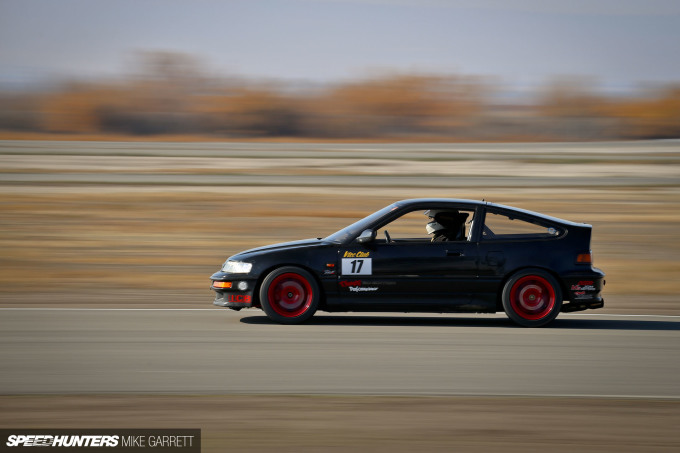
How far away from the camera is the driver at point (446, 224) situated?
9625 millimetres

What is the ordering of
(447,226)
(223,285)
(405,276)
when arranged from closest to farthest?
(405,276), (223,285), (447,226)

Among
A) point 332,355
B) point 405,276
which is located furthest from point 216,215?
point 332,355

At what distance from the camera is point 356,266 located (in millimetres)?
9258

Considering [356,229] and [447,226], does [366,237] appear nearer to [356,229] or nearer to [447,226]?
[356,229]

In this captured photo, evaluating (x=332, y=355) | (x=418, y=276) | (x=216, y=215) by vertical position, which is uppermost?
(x=216, y=215)

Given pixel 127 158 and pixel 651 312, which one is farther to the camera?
pixel 127 158

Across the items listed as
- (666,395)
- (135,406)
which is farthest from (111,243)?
(666,395)

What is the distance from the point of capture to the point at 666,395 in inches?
254

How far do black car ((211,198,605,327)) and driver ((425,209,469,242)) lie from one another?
0.20 meters

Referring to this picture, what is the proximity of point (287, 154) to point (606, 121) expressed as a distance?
52.9 m

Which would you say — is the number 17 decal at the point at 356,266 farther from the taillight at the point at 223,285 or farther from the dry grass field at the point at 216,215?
the dry grass field at the point at 216,215

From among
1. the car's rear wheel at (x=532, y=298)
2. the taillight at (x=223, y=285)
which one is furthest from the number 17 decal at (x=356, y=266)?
the car's rear wheel at (x=532, y=298)

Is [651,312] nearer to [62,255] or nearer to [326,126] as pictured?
[62,255]

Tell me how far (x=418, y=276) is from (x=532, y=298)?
4.13 feet
